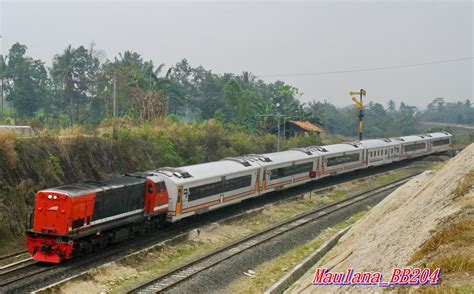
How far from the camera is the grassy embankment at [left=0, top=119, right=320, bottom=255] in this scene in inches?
962

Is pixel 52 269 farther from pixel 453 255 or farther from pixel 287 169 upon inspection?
pixel 287 169

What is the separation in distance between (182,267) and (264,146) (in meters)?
40.5

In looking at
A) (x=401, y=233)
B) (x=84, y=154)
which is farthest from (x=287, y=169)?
(x=401, y=233)

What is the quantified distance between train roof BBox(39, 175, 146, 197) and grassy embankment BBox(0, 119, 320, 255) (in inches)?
181

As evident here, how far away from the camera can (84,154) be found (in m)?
31.9

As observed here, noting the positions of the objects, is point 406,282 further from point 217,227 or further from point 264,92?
point 264,92

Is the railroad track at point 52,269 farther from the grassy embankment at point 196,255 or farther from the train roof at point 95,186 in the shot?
the train roof at point 95,186

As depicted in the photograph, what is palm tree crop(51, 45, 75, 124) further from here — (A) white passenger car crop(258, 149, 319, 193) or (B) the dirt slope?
(B) the dirt slope

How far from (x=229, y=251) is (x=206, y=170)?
25.5 feet

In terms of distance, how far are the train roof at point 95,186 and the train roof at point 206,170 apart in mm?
2231

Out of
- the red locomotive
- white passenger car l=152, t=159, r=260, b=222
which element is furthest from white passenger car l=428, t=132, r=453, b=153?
the red locomotive

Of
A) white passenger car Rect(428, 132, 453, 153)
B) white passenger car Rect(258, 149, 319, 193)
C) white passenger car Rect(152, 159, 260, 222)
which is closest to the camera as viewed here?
white passenger car Rect(152, 159, 260, 222)

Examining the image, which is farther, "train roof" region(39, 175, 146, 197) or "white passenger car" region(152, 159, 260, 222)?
"white passenger car" region(152, 159, 260, 222)

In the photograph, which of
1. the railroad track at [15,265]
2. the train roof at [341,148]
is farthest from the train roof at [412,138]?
the railroad track at [15,265]
